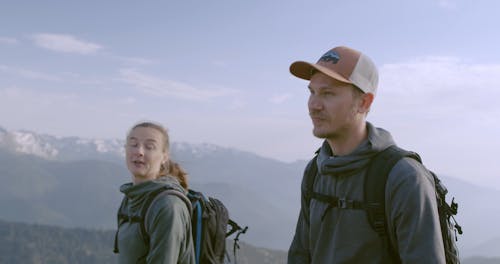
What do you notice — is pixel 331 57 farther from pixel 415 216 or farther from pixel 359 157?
pixel 415 216

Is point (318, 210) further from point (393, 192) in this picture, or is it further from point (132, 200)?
point (132, 200)

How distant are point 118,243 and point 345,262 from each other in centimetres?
341

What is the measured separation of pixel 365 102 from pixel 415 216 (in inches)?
50.1

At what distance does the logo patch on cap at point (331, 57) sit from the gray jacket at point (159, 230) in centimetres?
277

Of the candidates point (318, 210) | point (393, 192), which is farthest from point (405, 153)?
point (318, 210)

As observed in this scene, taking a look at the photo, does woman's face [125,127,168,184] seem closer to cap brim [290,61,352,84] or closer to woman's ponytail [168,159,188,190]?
woman's ponytail [168,159,188,190]

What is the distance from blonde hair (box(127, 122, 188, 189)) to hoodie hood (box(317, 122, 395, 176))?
296 cm

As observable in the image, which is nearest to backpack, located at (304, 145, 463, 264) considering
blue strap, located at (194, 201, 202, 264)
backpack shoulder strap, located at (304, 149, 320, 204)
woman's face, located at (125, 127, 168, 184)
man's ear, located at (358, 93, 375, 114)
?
man's ear, located at (358, 93, 375, 114)

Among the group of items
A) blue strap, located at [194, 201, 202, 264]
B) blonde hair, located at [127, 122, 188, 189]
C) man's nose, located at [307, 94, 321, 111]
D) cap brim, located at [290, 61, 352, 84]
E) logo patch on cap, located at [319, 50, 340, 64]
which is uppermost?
logo patch on cap, located at [319, 50, 340, 64]

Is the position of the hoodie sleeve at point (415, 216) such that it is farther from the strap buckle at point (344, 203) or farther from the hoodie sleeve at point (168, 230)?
the hoodie sleeve at point (168, 230)

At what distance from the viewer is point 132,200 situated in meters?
6.35

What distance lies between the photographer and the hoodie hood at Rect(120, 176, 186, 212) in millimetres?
6211

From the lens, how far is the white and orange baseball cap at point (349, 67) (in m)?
4.41

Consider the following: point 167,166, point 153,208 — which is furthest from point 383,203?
point 167,166
